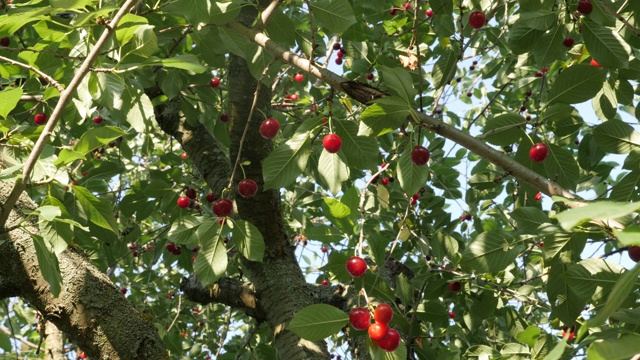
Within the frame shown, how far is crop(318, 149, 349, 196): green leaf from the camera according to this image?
1.82 m

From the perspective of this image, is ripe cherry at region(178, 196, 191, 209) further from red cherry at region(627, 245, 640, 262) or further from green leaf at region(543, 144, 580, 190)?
red cherry at region(627, 245, 640, 262)

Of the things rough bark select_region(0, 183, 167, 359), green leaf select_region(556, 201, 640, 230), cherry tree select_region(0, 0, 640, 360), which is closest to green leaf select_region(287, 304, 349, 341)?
cherry tree select_region(0, 0, 640, 360)

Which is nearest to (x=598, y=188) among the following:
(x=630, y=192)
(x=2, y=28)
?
(x=630, y=192)

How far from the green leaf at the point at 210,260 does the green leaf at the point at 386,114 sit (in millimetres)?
539

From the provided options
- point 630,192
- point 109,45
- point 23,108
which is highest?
point 109,45

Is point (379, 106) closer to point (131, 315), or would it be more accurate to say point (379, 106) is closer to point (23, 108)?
point (131, 315)

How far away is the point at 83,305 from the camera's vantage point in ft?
7.02

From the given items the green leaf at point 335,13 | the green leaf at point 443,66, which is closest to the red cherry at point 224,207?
the green leaf at point 335,13

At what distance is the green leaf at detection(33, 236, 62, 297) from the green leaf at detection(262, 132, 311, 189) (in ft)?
1.93

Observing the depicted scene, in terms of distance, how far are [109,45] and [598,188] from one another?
3.08 metres

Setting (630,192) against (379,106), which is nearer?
(379,106)

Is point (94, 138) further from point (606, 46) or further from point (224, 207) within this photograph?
point (606, 46)

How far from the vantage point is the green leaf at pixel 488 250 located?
1.80m

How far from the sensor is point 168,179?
3.41 metres
